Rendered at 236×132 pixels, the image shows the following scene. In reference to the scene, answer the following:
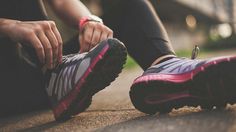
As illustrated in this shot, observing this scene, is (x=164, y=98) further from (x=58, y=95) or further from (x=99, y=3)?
(x=99, y=3)

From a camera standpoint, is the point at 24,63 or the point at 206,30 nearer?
the point at 24,63

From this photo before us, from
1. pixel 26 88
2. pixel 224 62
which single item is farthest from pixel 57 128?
pixel 224 62

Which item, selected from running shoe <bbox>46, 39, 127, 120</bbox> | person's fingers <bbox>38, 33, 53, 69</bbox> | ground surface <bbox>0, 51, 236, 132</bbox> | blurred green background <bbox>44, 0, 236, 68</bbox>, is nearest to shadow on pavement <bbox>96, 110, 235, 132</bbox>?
ground surface <bbox>0, 51, 236, 132</bbox>

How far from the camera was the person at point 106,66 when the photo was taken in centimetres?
129

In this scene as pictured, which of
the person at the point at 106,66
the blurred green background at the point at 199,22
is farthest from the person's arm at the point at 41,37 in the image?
the blurred green background at the point at 199,22

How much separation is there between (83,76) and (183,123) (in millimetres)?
330

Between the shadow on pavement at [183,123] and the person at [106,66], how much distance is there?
3cm

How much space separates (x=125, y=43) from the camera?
1.79 meters

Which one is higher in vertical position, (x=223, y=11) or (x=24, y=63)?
(x=24, y=63)

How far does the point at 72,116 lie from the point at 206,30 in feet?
89.1

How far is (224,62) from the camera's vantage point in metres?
1.22

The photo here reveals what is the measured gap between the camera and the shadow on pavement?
1187 mm

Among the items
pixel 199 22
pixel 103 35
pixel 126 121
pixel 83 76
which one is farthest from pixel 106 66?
pixel 199 22

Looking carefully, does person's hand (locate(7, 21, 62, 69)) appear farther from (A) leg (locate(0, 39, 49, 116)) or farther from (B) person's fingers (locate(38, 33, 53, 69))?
(A) leg (locate(0, 39, 49, 116))
